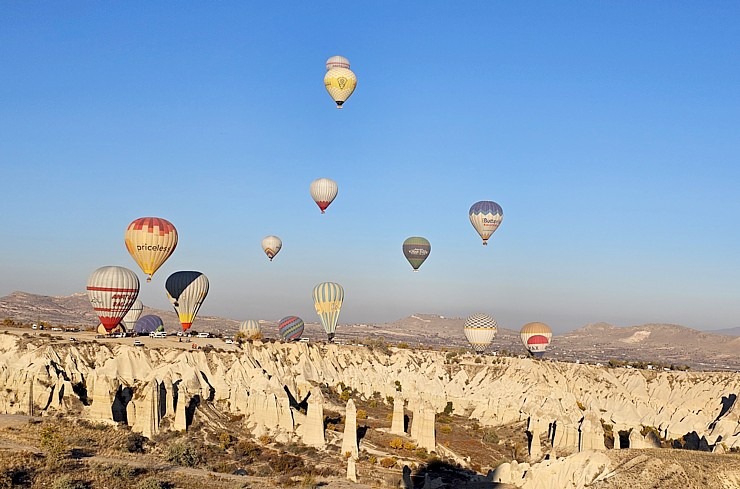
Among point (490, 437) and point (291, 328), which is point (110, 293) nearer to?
point (490, 437)

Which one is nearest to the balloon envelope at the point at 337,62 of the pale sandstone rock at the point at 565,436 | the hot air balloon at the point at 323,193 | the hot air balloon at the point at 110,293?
the hot air balloon at the point at 323,193

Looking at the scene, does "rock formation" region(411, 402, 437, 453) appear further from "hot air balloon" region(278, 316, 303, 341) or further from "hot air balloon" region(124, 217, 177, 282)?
"hot air balloon" region(278, 316, 303, 341)

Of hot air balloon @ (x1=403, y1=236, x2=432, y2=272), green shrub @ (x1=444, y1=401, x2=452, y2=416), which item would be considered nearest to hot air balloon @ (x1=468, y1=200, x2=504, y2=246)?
hot air balloon @ (x1=403, y1=236, x2=432, y2=272)

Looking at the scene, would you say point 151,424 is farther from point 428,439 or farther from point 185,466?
point 428,439

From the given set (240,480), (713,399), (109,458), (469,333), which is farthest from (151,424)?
(469,333)

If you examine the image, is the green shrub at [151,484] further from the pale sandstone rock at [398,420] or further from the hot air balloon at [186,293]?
the hot air balloon at [186,293]
